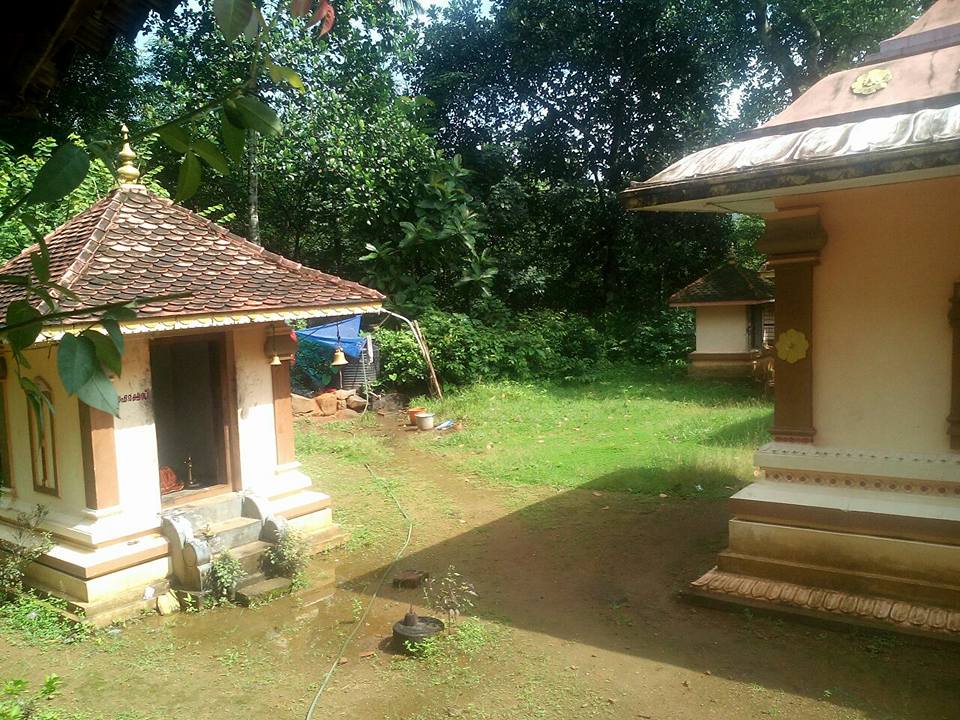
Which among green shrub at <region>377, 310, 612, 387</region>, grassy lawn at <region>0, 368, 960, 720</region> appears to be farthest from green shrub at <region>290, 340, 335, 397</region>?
grassy lawn at <region>0, 368, 960, 720</region>

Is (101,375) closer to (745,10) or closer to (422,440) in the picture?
(422,440)

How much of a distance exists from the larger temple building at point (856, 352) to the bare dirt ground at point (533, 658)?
0.45 metres

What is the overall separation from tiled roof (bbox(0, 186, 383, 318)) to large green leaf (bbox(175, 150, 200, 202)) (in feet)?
15.6

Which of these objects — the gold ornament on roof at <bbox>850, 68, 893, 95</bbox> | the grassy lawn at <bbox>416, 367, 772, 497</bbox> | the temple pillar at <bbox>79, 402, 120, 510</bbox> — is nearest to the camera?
the gold ornament on roof at <bbox>850, 68, 893, 95</bbox>

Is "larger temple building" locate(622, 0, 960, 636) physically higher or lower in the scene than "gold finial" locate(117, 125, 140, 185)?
lower

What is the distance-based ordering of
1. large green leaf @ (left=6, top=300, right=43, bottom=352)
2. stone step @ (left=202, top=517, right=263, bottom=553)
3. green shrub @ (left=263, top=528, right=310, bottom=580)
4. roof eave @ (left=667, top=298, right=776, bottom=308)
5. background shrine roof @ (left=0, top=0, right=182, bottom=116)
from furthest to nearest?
roof eave @ (left=667, top=298, right=776, bottom=308) → green shrub @ (left=263, top=528, right=310, bottom=580) → stone step @ (left=202, top=517, right=263, bottom=553) → background shrine roof @ (left=0, top=0, right=182, bottom=116) → large green leaf @ (left=6, top=300, right=43, bottom=352)

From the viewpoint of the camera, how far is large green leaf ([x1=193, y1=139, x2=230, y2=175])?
1305mm

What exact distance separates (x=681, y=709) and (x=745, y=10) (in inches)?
856

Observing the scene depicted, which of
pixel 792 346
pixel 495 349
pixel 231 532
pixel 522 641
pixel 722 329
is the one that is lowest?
pixel 522 641

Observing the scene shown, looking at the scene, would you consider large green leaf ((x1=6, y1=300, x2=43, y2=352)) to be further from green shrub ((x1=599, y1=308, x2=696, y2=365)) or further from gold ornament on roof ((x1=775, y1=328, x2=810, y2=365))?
green shrub ((x1=599, y1=308, x2=696, y2=365))

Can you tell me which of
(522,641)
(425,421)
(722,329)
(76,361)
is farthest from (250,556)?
(722,329)

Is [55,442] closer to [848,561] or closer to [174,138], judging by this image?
[174,138]

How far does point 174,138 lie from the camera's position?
1.29 m

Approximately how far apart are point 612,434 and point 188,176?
1129 cm
